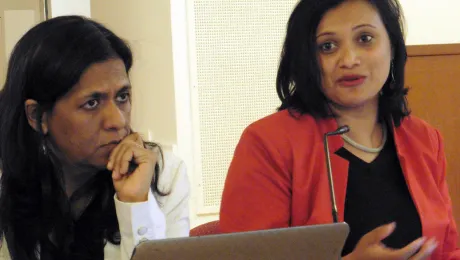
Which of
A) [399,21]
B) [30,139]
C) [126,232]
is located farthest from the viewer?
[399,21]

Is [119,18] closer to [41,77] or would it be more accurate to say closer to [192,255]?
[41,77]

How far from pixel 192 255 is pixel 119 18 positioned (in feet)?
8.83

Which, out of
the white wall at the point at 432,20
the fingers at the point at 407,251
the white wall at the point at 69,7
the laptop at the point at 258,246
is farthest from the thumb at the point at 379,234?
the white wall at the point at 432,20

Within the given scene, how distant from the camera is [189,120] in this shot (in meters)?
3.30

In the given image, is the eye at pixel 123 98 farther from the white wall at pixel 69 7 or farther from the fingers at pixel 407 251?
the white wall at pixel 69 7

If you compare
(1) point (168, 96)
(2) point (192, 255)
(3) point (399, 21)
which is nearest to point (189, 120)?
(1) point (168, 96)

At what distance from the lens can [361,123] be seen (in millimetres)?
1472

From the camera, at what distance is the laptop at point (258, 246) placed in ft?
2.20

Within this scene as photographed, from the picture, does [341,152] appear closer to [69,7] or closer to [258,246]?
[258,246]

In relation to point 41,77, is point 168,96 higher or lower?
lower

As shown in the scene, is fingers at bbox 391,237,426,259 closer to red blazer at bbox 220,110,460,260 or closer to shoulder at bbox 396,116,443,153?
red blazer at bbox 220,110,460,260

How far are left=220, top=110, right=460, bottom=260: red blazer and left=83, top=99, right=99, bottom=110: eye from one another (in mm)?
341

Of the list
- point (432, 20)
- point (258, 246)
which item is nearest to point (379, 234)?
point (258, 246)

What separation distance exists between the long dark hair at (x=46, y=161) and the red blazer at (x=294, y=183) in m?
0.28
